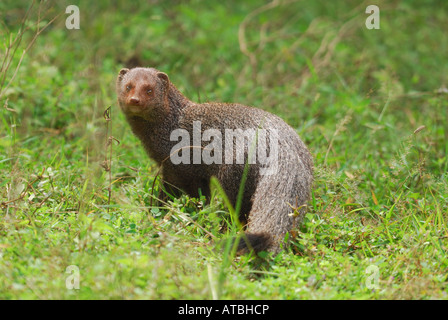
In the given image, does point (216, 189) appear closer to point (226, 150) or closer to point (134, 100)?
point (226, 150)

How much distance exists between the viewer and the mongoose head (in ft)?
11.4

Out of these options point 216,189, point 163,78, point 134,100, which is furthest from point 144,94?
point 216,189

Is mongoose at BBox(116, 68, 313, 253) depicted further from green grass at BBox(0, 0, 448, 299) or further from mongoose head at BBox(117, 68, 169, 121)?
green grass at BBox(0, 0, 448, 299)

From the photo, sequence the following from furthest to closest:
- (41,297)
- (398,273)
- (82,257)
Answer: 1. (398,273)
2. (82,257)
3. (41,297)

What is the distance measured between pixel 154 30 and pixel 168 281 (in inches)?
193

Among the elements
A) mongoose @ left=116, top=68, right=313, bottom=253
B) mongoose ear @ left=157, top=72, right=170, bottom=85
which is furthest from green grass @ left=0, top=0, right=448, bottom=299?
mongoose ear @ left=157, top=72, right=170, bottom=85

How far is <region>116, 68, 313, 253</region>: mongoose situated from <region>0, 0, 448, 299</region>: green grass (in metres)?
0.18

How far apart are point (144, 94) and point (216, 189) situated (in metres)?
0.78

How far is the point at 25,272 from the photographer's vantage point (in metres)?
→ 2.43

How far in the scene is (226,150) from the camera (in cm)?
343

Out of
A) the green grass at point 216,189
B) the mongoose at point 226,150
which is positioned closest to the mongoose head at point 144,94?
the mongoose at point 226,150
